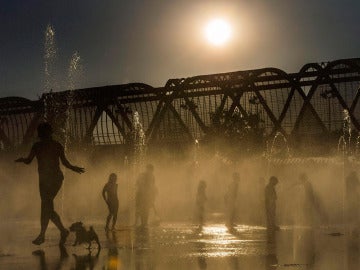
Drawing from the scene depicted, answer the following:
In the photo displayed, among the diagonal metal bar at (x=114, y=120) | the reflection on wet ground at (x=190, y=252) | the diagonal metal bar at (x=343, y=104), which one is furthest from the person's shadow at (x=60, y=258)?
the diagonal metal bar at (x=114, y=120)

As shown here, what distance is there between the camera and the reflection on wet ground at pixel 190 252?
10617 millimetres

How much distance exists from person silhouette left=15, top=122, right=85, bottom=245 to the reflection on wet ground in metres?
0.44

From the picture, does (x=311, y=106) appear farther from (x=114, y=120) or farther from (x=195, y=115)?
(x=114, y=120)

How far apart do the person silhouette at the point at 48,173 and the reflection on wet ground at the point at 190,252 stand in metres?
0.44

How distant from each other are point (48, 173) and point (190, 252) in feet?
8.87

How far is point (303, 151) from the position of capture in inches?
1697

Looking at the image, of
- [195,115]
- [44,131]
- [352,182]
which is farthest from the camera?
[195,115]

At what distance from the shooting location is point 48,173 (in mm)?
13656

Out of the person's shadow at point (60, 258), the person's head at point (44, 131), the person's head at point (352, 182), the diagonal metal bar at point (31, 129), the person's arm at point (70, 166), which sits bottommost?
the person's shadow at point (60, 258)

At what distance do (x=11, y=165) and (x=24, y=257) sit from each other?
36287 mm

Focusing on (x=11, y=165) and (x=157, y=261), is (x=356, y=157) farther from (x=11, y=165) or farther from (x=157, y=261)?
A: (x=157, y=261)

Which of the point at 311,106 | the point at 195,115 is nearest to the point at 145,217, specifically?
the point at 311,106

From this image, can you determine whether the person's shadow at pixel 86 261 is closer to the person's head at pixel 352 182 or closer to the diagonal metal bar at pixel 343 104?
the person's head at pixel 352 182

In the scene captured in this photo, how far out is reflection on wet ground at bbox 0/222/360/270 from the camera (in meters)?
10.6
